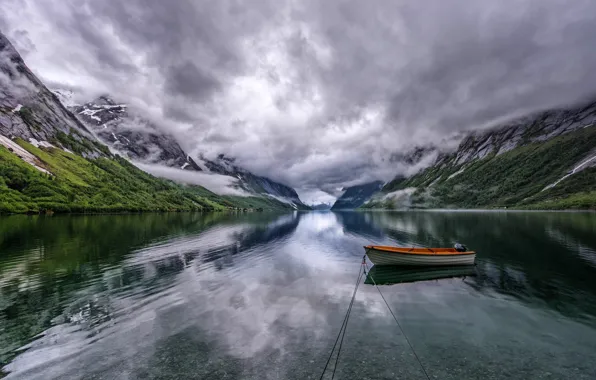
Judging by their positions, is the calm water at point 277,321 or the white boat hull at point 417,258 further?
the white boat hull at point 417,258

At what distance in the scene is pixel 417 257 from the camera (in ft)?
124

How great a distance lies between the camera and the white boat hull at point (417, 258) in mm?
37969

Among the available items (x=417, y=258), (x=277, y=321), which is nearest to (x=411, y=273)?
(x=417, y=258)

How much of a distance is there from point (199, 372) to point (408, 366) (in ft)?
36.2

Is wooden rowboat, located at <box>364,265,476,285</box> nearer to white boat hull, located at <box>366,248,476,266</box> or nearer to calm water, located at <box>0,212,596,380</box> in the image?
white boat hull, located at <box>366,248,476,266</box>

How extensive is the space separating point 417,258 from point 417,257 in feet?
0.79

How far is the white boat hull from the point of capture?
125 feet

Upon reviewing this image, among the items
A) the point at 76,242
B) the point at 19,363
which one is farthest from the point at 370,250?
the point at 76,242

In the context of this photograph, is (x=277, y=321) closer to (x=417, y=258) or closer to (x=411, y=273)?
(x=411, y=273)

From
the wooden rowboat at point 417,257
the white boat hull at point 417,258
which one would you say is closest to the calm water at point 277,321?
the white boat hull at point 417,258

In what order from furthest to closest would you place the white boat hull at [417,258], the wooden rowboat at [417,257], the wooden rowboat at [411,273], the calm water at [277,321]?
the white boat hull at [417,258], the wooden rowboat at [417,257], the wooden rowboat at [411,273], the calm water at [277,321]

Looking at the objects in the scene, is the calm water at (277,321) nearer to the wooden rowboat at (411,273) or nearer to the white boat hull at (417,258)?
the wooden rowboat at (411,273)

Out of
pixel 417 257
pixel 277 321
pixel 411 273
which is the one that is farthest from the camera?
pixel 417 257

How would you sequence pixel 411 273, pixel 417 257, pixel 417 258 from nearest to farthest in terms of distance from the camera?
1. pixel 411 273
2. pixel 417 257
3. pixel 417 258
